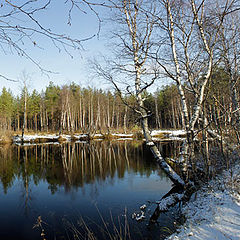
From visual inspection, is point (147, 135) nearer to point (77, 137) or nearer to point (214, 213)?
point (214, 213)

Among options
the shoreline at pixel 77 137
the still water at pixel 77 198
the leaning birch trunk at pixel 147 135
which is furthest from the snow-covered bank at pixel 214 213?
the shoreline at pixel 77 137

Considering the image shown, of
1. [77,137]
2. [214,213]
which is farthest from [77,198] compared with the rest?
[77,137]

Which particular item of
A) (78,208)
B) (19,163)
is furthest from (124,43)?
(19,163)

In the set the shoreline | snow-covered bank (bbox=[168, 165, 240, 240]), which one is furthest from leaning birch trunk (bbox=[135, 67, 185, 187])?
the shoreline

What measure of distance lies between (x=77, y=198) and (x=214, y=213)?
4476 millimetres

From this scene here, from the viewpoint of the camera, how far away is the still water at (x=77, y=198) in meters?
4.52

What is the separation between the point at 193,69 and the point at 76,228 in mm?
6200

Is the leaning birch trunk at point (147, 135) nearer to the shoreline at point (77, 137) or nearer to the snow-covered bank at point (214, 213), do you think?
the snow-covered bank at point (214, 213)

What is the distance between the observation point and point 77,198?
6.47m

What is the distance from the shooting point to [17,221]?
16.5 feet

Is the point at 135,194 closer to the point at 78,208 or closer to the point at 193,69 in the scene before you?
the point at 78,208

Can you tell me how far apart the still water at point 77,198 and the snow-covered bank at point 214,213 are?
76 centimetres

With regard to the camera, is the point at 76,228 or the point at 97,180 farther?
the point at 97,180

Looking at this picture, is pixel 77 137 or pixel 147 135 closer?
pixel 147 135
